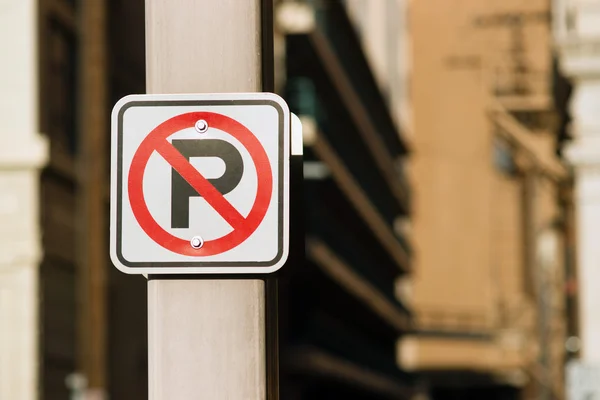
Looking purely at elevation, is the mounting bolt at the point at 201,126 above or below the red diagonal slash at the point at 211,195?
above

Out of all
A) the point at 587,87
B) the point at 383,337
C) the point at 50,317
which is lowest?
the point at 383,337

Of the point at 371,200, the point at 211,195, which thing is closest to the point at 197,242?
the point at 211,195

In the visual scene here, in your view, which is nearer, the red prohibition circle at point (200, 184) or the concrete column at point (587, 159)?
the red prohibition circle at point (200, 184)

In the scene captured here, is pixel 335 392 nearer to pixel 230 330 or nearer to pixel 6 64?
pixel 6 64

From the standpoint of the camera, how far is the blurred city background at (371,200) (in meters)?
21.0

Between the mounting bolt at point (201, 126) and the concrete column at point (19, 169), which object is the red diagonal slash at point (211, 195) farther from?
→ the concrete column at point (19, 169)

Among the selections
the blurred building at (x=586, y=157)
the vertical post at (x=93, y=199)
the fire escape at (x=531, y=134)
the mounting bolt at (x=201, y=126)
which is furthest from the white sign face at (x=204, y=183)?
the vertical post at (x=93, y=199)

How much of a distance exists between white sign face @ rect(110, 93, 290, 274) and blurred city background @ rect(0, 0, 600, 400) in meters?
0.19

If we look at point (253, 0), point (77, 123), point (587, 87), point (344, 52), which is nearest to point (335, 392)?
point (344, 52)

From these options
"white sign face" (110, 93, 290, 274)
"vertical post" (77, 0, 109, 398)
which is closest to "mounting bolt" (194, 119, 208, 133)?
"white sign face" (110, 93, 290, 274)

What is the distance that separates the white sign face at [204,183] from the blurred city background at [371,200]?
19 cm

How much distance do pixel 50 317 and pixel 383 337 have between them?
4946cm

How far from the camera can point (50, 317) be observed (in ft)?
79.6

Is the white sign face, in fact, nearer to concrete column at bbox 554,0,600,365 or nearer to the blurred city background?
the blurred city background
